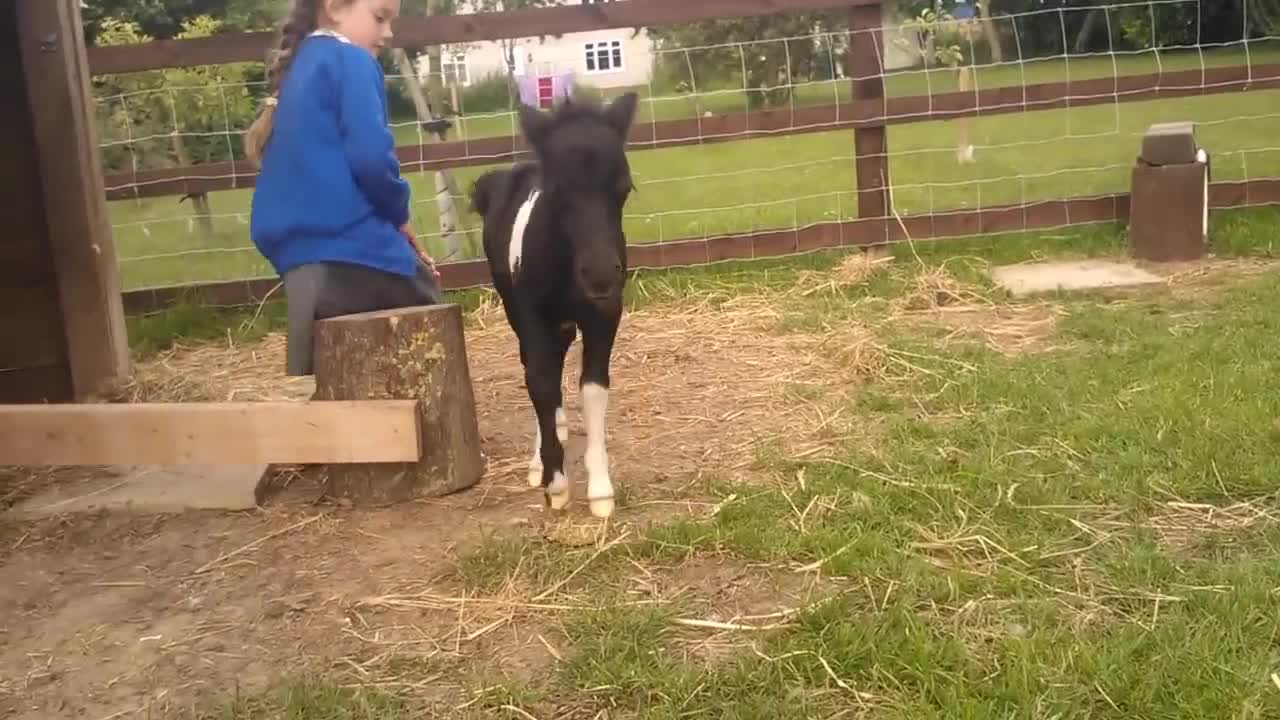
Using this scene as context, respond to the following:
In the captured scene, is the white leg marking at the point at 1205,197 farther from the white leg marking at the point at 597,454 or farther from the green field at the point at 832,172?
the white leg marking at the point at 597,454

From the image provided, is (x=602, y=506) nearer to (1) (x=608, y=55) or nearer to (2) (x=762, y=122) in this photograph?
(2) (x=762, y=122)

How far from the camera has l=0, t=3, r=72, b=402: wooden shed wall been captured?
481cm

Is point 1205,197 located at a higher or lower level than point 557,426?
higher

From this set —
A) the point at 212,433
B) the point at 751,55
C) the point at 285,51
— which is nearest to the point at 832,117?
the point at 751,55

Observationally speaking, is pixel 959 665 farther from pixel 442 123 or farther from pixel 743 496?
pixel 442 123

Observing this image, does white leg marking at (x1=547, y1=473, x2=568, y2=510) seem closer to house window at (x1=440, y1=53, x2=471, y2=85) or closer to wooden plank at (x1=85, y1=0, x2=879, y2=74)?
wooden plank at (x1=85, y1=0, x2=879, y2=74)

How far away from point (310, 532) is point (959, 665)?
6.47ft

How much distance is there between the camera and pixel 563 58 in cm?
743

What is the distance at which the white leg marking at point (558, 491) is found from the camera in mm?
3461

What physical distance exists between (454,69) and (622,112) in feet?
15.7

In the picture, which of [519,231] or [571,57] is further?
[571,57]

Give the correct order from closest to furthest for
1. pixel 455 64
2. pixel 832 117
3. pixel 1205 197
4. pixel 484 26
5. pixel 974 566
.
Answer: pixel 974 566 < pixel 1205 197 < pixel 484 26 < pixel 832 117 < pixel 455 64

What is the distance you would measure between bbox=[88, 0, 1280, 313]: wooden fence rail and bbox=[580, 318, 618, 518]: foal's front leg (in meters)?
3.36

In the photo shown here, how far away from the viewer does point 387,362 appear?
3.57 metres
